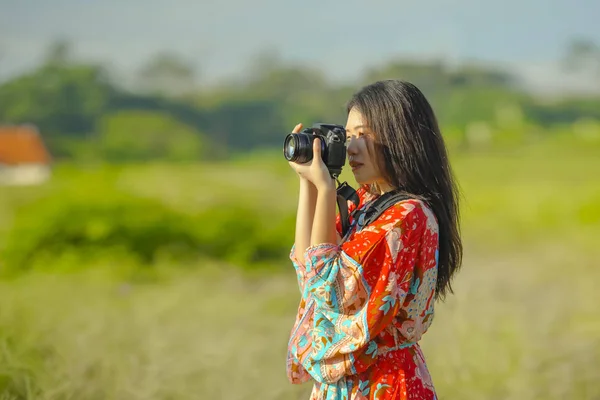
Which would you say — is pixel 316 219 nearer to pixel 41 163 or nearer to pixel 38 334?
pixel 38 334

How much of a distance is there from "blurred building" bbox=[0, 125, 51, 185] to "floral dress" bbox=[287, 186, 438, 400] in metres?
9.16

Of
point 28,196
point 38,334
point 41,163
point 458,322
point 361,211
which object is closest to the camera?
point 361,211

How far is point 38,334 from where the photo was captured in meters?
3.93

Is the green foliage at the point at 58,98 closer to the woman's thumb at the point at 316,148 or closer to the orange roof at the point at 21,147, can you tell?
the orange roof at the point at 21,147

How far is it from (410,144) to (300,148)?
26 cm

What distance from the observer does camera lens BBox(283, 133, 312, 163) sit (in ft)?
6.22

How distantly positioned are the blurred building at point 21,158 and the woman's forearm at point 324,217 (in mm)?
9177

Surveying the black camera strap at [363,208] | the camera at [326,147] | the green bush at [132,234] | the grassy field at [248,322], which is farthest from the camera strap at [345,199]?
the green bush at [132,234]

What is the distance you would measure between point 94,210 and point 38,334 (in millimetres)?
4643

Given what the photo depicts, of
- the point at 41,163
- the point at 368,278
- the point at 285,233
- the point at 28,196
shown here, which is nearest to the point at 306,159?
the point at 368,278

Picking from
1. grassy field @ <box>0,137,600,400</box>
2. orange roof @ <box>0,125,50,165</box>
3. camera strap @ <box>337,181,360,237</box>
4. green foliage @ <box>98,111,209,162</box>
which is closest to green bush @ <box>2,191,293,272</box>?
grassy field @ <box>0,137,600,400</box>

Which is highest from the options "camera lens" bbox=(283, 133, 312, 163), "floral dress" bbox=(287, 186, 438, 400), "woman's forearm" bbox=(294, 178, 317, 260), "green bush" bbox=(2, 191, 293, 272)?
"camera lens" bbox=(283, 133, 312, 163)

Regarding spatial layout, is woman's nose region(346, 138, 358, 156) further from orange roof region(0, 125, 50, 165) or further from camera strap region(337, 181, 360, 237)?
orange roof region(0, 125, 50, 165)

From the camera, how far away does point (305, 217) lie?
1986 mm
